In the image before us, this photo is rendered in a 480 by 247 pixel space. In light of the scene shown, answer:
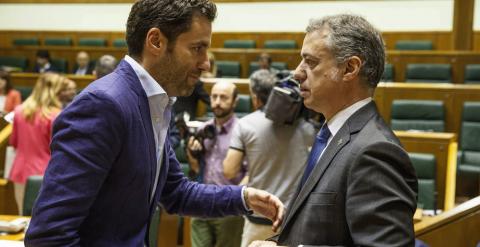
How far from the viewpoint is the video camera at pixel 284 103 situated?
2.72m

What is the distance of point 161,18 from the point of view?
1259 mm

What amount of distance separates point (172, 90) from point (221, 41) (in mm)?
8352

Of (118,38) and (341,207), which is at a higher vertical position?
(341,207)

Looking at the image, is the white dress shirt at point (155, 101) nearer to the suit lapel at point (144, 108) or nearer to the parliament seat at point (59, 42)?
the suit lapel at point (144, 108)

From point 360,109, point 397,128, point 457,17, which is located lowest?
point 397,128

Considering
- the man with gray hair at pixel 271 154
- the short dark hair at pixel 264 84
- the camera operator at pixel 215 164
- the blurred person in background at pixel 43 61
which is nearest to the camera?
the man with gray hair at pixel 271 154

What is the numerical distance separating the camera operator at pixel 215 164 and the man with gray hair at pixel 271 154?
0.28 meters

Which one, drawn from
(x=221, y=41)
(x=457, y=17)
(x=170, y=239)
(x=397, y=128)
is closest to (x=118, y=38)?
(x=221, y=41)

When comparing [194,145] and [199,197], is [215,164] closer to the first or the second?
[194,145]

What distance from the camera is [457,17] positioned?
775cm

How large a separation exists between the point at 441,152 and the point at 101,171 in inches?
141

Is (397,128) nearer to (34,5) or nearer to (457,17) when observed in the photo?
(457,17)

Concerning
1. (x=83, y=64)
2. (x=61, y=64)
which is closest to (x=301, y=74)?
(x=83, y=64)

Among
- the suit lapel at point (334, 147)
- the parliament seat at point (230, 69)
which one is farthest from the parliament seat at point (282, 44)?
the suit lapel at point (334, 147)
